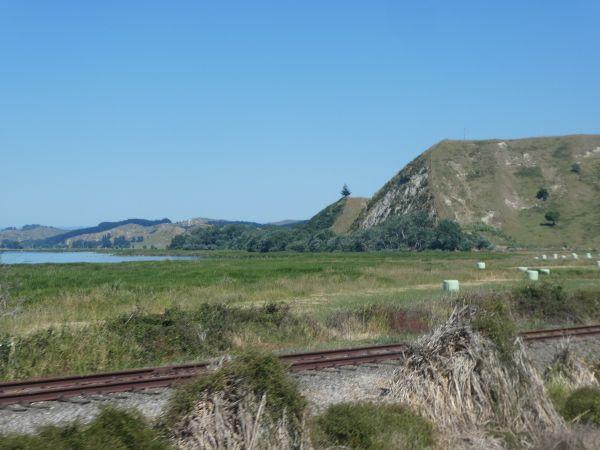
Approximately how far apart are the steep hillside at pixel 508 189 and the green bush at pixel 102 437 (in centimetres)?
11572

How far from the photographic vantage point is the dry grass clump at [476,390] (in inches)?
431

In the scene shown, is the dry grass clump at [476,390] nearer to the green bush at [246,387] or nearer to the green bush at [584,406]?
the green bush at [584,406]

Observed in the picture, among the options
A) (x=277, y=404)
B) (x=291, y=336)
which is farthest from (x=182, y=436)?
(x=291, y=336)

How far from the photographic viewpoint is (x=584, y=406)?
11.8 m

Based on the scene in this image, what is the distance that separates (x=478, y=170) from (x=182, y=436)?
480 feet

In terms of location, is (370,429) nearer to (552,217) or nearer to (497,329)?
(497,329)

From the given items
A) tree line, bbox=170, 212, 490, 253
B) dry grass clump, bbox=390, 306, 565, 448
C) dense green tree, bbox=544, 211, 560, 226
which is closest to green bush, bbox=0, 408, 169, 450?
dry grass clump, bbox=390, 306, 565, 448

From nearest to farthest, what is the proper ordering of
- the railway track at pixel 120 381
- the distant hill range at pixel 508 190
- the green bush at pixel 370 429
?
the green bush at pixel 370 429, the railway track at pixel 120 381, the distant hill range at pixel 508 190

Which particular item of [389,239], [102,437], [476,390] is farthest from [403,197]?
[102,437]

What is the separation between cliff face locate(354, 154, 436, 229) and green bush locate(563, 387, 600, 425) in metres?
120

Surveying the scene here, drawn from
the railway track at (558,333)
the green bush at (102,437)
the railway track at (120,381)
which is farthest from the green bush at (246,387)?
the railway track at (558,333)

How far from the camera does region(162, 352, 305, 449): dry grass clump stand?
8.41 meters

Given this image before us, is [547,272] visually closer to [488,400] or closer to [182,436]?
[488,400]

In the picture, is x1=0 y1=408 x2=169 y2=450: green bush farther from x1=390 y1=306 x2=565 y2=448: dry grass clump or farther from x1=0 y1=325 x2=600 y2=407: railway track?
x1=390 y1=306 x2=565 y2=448: dry grass clump
